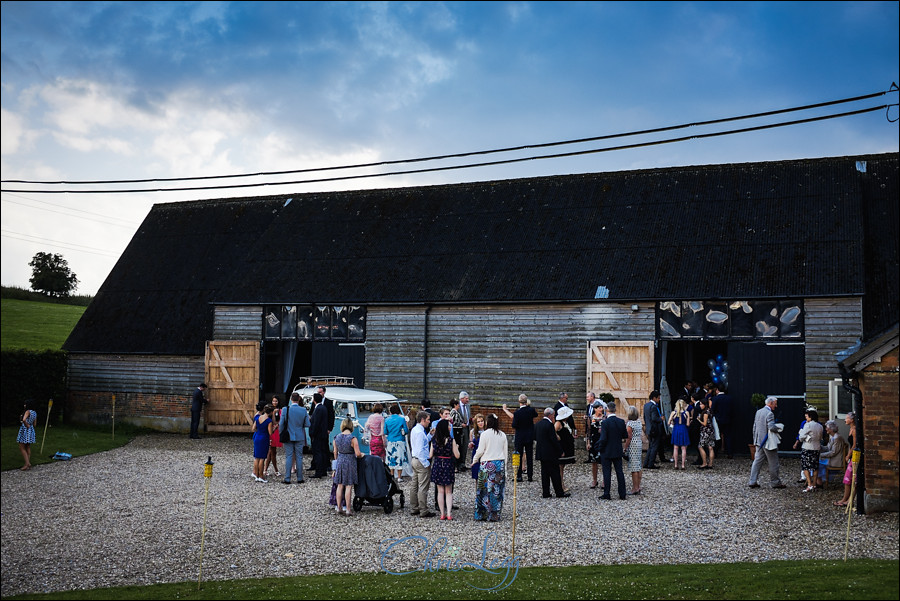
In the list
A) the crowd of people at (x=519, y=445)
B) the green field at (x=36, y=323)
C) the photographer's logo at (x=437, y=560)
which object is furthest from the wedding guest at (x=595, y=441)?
the green field at (x=36, y=323)

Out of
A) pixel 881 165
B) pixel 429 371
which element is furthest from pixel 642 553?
pixel 881 165

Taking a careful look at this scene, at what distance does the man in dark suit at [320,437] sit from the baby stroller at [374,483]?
291 cm

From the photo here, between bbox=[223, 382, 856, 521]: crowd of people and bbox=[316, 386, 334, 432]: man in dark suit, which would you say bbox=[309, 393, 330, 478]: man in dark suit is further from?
bbox=[316, 386, 334, 432]: man in dark suit

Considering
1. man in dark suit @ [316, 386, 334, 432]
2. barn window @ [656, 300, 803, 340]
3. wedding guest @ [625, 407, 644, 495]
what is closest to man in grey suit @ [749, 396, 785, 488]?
wedding guest @ [625, 407, 644, 495]

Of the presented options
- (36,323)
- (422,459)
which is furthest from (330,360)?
(36,323)

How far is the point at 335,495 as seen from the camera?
1454 cm

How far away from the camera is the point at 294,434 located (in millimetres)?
16609

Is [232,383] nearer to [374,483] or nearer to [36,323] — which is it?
[374,483]

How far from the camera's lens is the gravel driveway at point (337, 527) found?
10.6 metres

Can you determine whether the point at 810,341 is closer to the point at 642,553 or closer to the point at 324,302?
the point at 642,553

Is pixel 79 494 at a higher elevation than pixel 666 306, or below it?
below

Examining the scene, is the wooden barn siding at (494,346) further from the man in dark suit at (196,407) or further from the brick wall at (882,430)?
the brick wall at (882,430)

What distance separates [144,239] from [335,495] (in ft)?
68.8

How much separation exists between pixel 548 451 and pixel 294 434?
5294 mm
